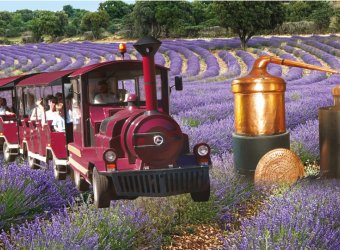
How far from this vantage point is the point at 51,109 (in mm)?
4551

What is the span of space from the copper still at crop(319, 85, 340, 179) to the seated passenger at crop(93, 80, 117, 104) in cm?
304

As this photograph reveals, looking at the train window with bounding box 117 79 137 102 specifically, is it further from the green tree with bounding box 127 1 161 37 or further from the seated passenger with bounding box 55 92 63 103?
the green tree with bounding box 127 1 161 37

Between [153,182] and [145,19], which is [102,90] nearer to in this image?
[153,182]

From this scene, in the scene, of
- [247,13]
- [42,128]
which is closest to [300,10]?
[247,13]

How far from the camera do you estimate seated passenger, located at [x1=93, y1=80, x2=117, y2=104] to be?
344 cm

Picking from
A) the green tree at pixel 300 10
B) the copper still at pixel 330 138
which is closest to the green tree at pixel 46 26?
the green tree at pixel 300 10

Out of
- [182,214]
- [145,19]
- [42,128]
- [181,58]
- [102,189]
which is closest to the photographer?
[102,189]

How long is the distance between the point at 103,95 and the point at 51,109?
1.23m

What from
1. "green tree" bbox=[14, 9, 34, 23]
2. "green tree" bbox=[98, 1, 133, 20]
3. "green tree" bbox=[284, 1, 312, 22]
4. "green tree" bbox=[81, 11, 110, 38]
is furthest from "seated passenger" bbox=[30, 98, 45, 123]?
"green tree" bbox=[14, 9, 34, 23]

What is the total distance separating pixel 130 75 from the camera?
3.54 m

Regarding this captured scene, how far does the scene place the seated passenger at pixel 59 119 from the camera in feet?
14.4

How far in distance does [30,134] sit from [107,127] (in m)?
2.52

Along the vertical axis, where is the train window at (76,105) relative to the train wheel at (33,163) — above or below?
above

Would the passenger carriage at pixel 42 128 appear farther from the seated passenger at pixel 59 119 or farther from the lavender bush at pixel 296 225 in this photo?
the lavender bush at pixel 296 225
